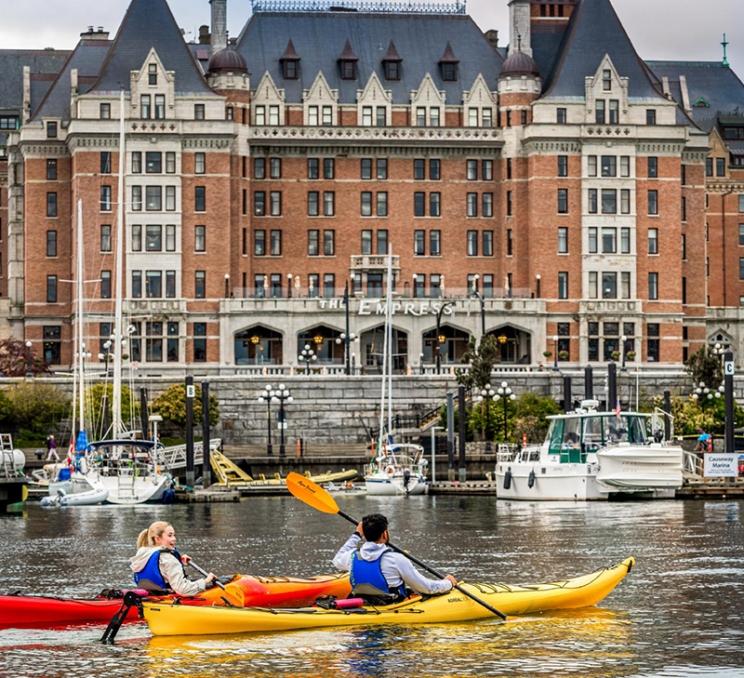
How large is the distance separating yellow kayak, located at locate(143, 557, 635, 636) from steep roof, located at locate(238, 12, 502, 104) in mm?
101173

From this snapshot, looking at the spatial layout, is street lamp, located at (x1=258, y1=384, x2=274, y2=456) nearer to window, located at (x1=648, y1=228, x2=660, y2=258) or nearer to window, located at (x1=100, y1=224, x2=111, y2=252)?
window, located at (x1=100, y1=224, x2=111, y2=252)

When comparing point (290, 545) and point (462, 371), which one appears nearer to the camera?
point (290, 545)

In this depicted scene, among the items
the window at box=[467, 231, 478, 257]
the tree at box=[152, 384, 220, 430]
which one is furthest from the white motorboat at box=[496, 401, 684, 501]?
the window at box=[467, 231, 478, 257]

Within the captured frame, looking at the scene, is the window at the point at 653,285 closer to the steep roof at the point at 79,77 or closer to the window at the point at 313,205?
the window at the point at 313,205

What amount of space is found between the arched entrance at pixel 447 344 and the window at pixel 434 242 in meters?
6.28

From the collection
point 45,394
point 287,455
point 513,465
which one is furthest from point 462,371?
point 513,465

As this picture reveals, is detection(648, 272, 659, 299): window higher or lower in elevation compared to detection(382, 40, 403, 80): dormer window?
lower

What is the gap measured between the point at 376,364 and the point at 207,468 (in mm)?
42779

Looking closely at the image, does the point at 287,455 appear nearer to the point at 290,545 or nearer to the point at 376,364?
the point at 376,364

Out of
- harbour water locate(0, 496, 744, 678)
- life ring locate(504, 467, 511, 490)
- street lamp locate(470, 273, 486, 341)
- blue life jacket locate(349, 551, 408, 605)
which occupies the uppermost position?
street lamp locate(470, 273, 486, 341)

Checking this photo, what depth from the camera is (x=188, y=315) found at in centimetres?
13350

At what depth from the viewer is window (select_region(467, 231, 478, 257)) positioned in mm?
140125

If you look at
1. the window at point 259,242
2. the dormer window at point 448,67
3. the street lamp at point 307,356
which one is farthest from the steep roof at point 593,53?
the street lamp at point 307,356

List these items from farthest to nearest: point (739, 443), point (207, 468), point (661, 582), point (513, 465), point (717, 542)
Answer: point (739, 443) < point (207, 468) < point (513, 465) < point (717, 542) < point (661, 582)
